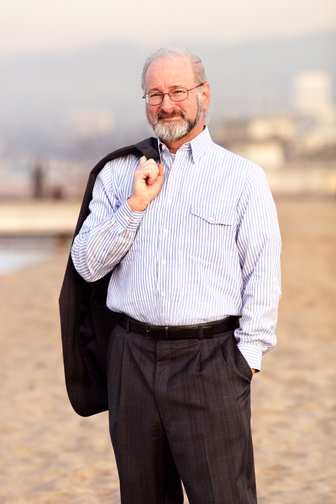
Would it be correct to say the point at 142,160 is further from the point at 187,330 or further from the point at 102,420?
the point at 102,420

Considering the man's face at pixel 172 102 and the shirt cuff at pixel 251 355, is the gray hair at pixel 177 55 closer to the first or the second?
the man's face at pixel 172 102

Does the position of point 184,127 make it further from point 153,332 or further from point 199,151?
point 153,332

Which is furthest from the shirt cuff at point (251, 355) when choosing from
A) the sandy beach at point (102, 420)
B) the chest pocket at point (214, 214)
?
the sandy beach at point (102, 420)

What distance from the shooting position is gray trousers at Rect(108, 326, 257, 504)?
1818 millimetres

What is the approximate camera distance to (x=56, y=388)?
5.29 meters

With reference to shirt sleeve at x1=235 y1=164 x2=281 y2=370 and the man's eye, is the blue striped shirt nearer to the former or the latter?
shirt sleeve at x1=235 y1=164 x2=281 y2=370

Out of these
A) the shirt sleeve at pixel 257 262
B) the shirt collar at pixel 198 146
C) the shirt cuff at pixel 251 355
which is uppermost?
the shirt collar at pixel 198 146

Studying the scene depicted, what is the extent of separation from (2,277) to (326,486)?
8.61 metres

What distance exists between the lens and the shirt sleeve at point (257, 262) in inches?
72.3

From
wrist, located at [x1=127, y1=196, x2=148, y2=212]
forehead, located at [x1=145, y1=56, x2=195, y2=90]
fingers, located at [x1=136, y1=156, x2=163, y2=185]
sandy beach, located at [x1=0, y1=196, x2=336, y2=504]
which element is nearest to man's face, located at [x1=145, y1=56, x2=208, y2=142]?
forehead, located at [x1=145, y1=56, x2=195, y2=90]

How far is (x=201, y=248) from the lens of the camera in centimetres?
185

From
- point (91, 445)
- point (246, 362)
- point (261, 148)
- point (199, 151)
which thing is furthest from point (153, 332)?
point (261, 148)

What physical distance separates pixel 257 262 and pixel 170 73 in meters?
0.64

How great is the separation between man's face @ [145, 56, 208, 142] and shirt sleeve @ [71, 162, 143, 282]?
26cm
